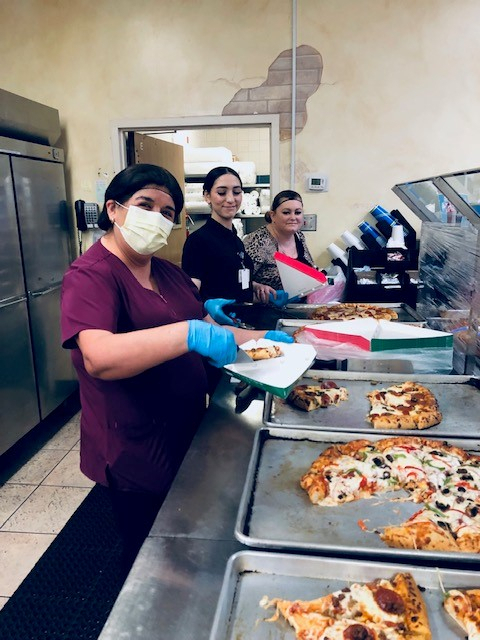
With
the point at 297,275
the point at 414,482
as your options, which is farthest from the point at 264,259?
the point at 414,482

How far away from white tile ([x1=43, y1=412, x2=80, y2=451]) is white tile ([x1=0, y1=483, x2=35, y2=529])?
19.1 inches

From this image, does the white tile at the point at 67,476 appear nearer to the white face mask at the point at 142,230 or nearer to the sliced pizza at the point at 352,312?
the sliced pizza at the point at 352,312

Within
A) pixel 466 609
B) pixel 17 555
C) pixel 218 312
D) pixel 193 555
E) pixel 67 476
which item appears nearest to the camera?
pixel 466 609

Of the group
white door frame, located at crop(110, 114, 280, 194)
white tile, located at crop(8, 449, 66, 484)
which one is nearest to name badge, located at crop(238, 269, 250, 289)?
white door frame, located at crop(110, 114, 280, 194)

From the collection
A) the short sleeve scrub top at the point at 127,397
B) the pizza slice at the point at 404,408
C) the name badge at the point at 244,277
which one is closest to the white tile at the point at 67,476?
the name badge at the point at 244,277

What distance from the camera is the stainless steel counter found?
0.75 meters

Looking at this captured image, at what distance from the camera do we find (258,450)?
1211 mm

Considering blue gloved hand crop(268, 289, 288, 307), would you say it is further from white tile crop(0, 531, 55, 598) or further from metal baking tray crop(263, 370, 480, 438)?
white tile crop(0, 531, 55, 598)

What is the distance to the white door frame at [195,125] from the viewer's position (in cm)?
375

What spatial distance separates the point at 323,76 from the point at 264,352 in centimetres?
292

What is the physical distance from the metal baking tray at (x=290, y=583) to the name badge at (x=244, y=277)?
1976 mm

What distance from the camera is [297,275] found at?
257 cm

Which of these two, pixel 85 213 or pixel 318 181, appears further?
pixel 85 213

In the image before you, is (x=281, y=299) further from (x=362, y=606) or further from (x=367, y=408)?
(x=362, y=606)
